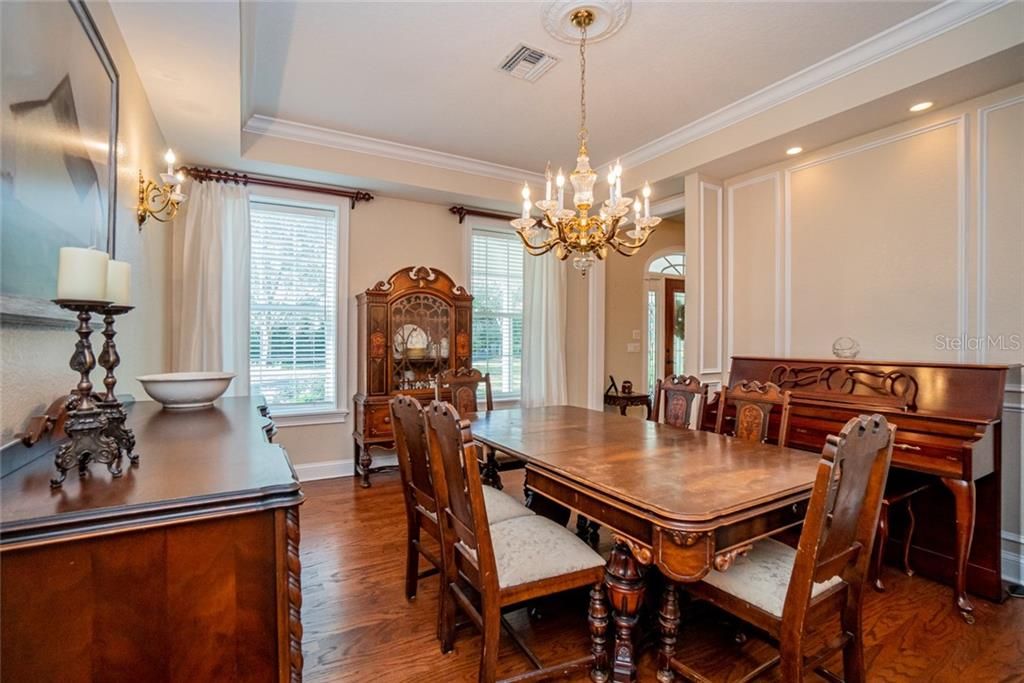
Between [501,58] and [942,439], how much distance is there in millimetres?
3012

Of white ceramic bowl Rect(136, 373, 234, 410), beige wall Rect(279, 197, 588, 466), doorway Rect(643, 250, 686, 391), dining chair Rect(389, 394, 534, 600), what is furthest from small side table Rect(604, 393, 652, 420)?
white ceramic bowl Rect(136, 373, 234, 410)

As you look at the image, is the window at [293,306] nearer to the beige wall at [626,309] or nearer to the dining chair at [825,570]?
the beige wall at [626,309]

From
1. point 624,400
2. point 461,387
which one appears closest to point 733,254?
point 624,400

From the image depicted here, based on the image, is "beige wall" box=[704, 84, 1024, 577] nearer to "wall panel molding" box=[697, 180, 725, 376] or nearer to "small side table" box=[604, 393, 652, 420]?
"wall panel molding" box=[697, 180, 725, 376]

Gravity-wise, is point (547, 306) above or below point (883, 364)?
above

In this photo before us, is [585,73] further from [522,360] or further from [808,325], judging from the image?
[522,360]

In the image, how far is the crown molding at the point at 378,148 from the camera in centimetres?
344

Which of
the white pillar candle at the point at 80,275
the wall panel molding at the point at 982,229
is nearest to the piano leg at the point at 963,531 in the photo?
the wall panel molding at the point at 982,229

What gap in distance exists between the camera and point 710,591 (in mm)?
1499

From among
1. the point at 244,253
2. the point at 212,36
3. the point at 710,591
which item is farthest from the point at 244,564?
the point at 244,253

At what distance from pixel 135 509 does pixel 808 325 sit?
12.7 feet

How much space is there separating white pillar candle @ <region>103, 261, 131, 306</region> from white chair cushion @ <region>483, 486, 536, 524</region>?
136 centimetres

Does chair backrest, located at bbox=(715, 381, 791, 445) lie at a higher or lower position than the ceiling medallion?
lower

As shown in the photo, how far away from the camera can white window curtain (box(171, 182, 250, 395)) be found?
3436 millimetres
